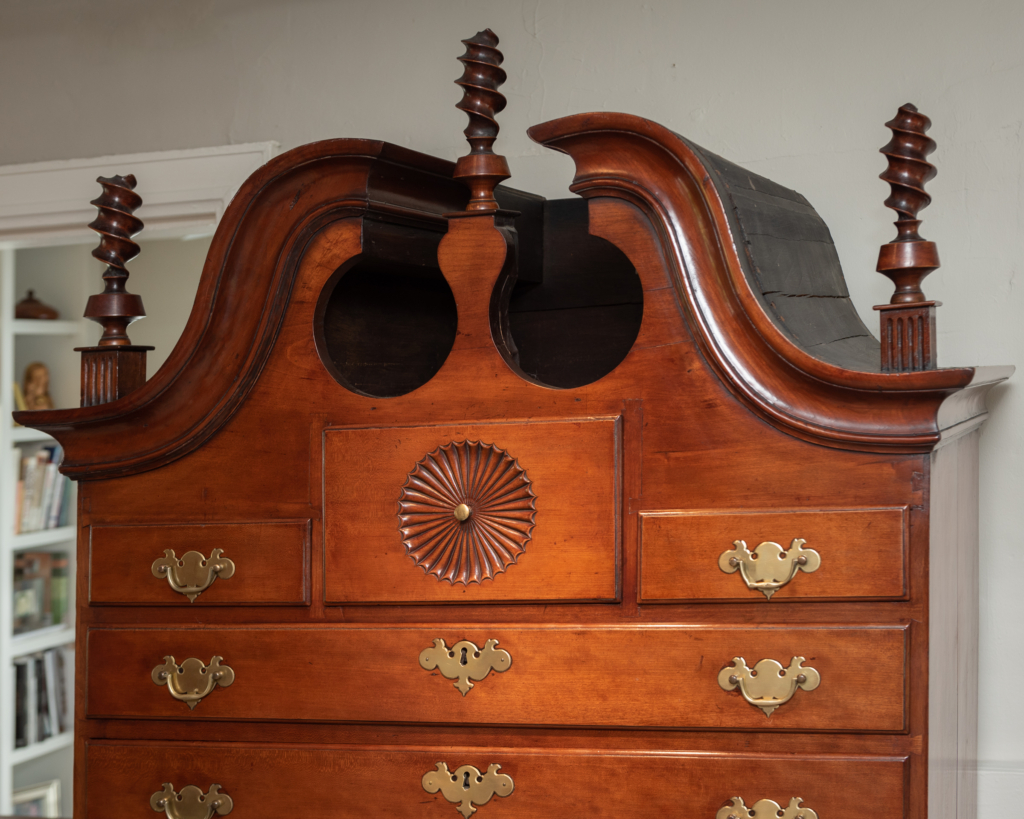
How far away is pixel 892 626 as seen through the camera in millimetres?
1252

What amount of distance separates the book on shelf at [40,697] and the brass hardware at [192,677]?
2.98 metres

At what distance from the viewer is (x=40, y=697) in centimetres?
416

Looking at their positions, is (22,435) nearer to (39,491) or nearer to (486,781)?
(39,491)

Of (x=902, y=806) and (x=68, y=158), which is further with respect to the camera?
(x=68, y=158)

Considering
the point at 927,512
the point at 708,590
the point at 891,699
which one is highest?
the point at 927,512

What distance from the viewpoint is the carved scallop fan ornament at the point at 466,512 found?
1.38 metres

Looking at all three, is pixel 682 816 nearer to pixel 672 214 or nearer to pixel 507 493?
pixel 507 493

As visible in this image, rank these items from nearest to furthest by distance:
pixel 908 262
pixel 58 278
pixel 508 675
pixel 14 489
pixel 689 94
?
pixel 908 262 → pixel 508 675 → pixel 689 94 → pixel 14 489 → pixel 58 278

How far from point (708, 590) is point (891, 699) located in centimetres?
24

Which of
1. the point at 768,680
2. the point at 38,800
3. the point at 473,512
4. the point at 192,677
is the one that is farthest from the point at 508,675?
the point at 38,800

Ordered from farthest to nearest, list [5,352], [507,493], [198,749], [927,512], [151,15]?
[5,352] < [151,15] < [198,749] < [507,493] < [927,512]

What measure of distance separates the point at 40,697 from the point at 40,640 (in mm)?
233

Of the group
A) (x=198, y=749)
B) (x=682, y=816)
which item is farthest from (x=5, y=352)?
(x=682, y=816)

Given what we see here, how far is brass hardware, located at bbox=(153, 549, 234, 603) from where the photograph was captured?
4.90ft
